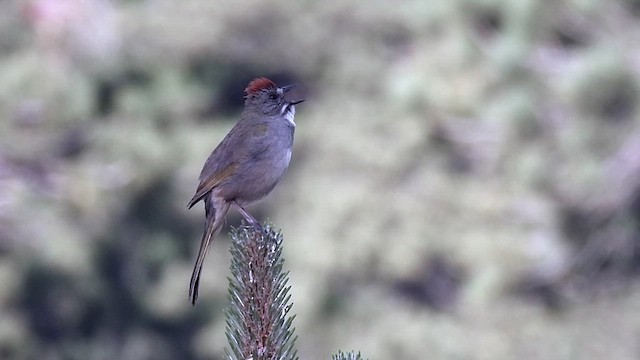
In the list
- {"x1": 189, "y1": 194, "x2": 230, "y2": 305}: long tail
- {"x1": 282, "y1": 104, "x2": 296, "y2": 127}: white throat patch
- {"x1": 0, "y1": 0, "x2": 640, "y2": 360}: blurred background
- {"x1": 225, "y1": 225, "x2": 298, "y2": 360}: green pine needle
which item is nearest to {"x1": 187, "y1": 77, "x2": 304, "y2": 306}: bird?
{"x1": 189, "y1": 194, "x2": 230, "y2": 305}: long tail

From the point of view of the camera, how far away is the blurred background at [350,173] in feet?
41.9

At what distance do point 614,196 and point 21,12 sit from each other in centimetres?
844

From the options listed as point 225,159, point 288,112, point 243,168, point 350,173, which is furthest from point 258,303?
point 350,173

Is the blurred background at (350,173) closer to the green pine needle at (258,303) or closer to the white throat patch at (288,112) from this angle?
the white throat patch at (288,112)

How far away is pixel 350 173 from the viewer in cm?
1605

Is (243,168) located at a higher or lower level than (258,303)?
higher

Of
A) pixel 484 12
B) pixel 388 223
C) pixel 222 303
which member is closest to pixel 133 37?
pixel 222 303

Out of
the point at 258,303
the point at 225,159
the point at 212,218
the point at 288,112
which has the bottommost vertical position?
the point at 258,303

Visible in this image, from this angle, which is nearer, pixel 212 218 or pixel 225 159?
pixel 212 218

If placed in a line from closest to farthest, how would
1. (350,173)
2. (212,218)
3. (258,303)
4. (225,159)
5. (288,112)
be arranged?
(258,303), (212,218), (225,159), (288,112), (350,173)

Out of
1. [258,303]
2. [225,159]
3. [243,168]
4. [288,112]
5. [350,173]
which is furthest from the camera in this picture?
[350,173]

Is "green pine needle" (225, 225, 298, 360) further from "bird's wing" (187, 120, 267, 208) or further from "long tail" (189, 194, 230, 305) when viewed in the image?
"bird's wing" (187, 120, 267, 208)

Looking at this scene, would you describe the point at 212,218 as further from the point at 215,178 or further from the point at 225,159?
the point at 225,159

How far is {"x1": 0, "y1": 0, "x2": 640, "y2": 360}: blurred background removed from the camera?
1276 cm
